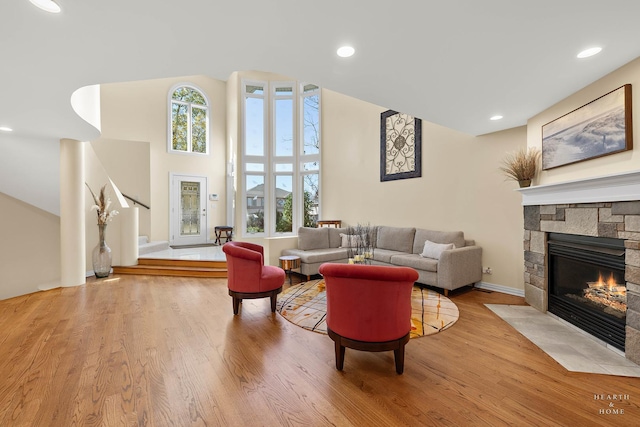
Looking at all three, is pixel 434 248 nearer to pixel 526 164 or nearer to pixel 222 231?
pixel 526 164

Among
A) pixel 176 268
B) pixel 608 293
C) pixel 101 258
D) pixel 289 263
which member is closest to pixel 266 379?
pixel 289 263

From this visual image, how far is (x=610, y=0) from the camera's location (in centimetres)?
171

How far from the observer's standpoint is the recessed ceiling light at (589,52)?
223 centimetres

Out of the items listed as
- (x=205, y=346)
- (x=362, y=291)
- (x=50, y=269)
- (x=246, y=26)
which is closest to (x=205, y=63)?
(x=246, y=26)

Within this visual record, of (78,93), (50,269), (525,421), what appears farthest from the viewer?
(50,269)

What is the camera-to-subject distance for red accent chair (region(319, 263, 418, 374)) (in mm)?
→ 2068

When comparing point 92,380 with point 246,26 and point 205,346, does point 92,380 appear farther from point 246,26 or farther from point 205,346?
point 246,26

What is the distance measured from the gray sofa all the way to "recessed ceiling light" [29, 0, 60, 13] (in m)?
3.96

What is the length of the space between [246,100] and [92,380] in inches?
291

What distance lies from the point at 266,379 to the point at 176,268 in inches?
166

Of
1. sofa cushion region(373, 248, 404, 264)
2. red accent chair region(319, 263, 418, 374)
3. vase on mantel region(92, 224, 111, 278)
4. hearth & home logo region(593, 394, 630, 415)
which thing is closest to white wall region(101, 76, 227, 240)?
vase on mantel region(92, 224, 111, 278)

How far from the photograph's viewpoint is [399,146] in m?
5.73

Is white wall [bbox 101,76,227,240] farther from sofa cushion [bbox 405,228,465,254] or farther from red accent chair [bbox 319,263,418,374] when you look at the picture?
red accent chair [bbox 319,263,418,374]

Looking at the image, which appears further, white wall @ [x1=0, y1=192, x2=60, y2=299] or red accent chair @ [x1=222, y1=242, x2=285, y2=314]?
white wall @ [x1=0, y1=192, x2=60, y2=299]
